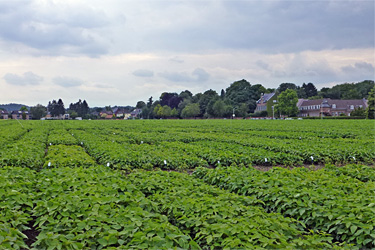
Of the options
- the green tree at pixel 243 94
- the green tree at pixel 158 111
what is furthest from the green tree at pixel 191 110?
the green tree at pixel 158 111

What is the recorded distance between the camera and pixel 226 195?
5977mm

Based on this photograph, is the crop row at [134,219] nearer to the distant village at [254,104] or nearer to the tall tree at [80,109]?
the distant village at [254,104]

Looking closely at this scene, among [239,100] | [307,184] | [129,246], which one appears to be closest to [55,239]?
[129,246]

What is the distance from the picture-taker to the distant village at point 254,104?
91.2m

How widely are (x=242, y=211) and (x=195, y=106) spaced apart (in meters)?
94.8

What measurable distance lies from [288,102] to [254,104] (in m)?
20.3

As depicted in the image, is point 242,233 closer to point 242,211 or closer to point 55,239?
point 242,211

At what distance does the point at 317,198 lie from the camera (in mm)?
5699

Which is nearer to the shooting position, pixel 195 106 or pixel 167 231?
pixel 167 231

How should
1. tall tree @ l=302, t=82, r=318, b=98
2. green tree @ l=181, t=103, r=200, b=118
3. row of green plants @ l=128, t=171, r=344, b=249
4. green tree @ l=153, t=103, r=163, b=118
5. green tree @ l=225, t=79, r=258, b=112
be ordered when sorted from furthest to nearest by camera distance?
tall tree @ l=302, t=82, r=318, b=98, green tree @ l=153, t=103, r=163, b=118, green tree @ l=225, t=79, r=258, b=112, green tree @ l=181, t=103, r=200, b=118, row of green plants @ l=128, t=171, r=344, b=249

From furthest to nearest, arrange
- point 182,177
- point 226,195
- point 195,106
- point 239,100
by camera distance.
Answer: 1. point 239,100
2. point 195,106
3. point 182,177
4. point 226,195

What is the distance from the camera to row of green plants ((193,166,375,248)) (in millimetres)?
4781

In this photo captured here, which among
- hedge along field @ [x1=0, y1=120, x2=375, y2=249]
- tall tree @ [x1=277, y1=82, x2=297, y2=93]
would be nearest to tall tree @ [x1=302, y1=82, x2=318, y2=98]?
tall tree @ [x1=277, y1=82, x2=297, y2=93]

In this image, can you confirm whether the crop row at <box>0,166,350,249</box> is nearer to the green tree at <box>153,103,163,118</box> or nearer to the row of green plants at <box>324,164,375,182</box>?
the row of green plants at <box>324,164,375,182</box>
